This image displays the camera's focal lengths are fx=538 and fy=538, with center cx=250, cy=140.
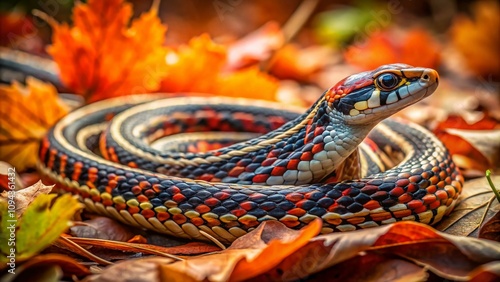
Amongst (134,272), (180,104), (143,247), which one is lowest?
(143,247)

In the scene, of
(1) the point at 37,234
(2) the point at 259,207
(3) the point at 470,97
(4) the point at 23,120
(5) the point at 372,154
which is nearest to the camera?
(1) the point at 37,234

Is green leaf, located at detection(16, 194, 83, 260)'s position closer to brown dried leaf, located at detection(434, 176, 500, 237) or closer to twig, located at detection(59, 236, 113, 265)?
twig, located at detection(59, 236, 113, 265)

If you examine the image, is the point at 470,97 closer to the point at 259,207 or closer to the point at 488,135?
the point at 488,135

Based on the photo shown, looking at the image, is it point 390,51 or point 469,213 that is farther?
point 390,51

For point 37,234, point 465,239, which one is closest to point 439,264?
point 465,239

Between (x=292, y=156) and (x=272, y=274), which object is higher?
(x=292, y=156)

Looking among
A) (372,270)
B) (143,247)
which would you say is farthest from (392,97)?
(143,247)

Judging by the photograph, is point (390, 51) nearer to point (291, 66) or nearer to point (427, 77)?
point (291, 66)
